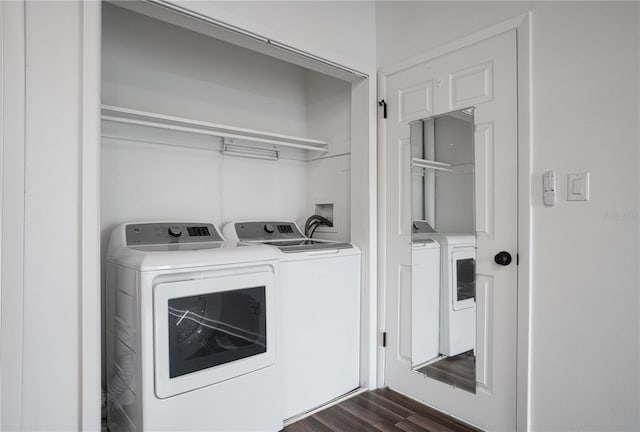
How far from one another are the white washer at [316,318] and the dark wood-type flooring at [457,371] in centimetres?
51

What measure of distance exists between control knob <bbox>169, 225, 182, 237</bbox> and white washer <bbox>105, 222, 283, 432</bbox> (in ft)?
0.50

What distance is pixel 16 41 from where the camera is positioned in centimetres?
124

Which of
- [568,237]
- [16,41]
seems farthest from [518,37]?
[16,41]

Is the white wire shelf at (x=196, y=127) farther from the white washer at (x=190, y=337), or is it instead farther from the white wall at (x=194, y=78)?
the white washer at (x=190, y=337)

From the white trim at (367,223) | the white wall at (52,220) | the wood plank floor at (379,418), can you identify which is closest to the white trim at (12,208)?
the white wall at (52,220)

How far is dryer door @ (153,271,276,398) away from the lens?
4.94 feet

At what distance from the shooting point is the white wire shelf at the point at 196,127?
190 centimetres

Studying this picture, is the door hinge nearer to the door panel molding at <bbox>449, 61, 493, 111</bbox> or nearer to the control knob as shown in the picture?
the door panel molding at <bbox>449, 61, 493, 111</bbox>

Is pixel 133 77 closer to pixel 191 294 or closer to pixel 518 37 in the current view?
pixel 191 294

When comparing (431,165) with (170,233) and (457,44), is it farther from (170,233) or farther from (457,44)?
(170,233)

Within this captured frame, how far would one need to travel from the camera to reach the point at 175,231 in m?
2.11

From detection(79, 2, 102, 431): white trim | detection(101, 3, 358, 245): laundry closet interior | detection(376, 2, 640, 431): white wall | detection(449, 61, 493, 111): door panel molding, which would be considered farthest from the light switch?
detection(79, 2, 102, 431): white trim

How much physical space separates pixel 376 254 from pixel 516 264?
2.89 feet

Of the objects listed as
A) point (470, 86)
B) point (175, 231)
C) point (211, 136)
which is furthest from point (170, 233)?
point (470, 86)
